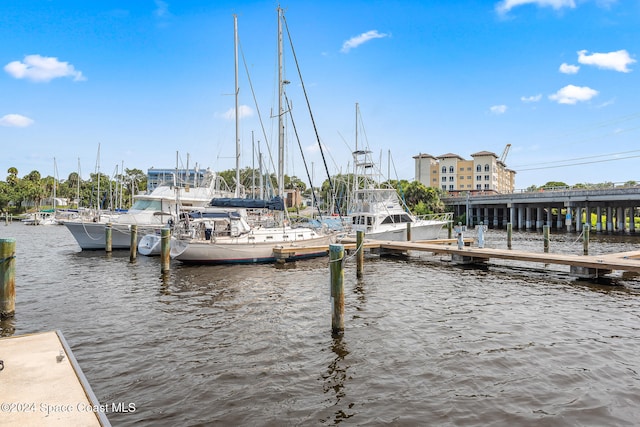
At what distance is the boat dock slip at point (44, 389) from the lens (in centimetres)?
422

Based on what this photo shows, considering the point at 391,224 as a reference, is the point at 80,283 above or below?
below

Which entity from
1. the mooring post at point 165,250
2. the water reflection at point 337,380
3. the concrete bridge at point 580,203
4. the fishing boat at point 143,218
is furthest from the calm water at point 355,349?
the concrete bridge at point 580,203

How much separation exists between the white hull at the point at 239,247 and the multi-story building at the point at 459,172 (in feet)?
284

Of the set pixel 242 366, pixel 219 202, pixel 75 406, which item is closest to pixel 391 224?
pixel 219 202

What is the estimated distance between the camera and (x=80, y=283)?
677 inches

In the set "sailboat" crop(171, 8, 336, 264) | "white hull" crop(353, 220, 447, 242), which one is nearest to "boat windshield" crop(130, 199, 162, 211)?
"sailboat" crop(171, 8, 336, 264)

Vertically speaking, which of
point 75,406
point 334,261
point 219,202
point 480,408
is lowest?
point 480,408

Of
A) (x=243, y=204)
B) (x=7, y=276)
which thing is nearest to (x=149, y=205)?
(x=243, y=204)

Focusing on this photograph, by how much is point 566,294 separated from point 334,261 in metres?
9.90

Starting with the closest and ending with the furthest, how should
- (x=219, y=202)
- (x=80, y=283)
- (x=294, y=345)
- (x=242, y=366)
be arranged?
(x=242, y=366), (x=294, y=345), (x=80, y=283), (x=219, y=202)

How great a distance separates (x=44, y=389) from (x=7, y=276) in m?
7.50

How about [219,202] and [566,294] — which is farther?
[219,202]

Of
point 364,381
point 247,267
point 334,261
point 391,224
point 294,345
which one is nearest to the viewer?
point 364,381

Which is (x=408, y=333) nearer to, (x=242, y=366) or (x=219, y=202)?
(x=242, y=366)
